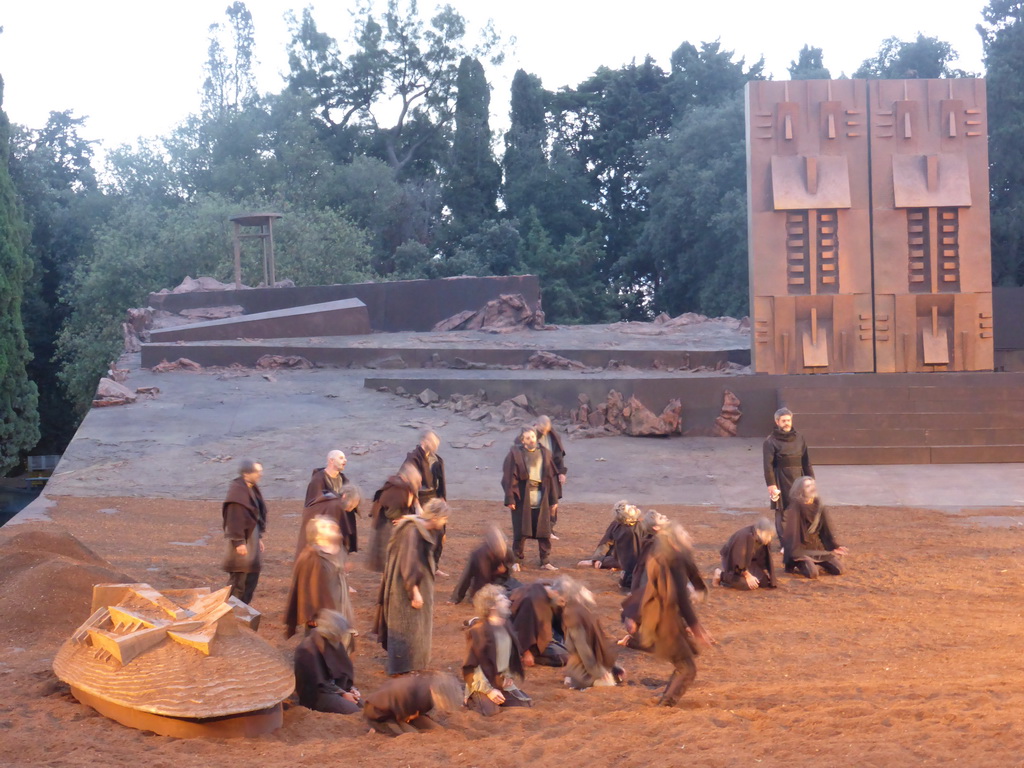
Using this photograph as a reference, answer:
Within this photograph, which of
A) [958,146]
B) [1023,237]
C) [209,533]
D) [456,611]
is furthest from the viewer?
[1023,237]

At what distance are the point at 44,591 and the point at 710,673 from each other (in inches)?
194

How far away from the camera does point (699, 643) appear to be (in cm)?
743

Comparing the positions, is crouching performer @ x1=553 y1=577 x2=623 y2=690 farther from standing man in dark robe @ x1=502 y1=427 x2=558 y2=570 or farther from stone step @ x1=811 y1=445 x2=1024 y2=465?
stone step @ x1=811 y1=445 x2=1024 y2=465

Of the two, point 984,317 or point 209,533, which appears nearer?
point 209,533

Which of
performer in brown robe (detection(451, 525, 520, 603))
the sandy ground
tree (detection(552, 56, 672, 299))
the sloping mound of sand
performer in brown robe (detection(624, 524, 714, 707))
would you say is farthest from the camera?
tree (detection(552, 56, 672, 299))

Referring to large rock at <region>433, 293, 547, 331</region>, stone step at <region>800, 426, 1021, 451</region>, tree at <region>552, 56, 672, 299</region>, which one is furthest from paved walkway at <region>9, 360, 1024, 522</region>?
tree at <region>552, 56, 672, 299</region>

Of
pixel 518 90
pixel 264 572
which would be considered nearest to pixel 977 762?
pixel 264 572

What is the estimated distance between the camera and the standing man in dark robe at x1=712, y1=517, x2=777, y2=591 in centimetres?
995

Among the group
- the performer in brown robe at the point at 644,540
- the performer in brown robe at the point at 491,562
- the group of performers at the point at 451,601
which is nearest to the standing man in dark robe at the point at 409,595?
the group of performers at the point at 451,601

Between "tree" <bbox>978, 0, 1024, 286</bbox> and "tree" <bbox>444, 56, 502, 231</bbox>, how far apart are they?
18142 mm

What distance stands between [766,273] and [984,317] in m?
3.44

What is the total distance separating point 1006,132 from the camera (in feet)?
101

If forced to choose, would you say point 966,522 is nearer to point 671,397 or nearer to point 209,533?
point 671,397

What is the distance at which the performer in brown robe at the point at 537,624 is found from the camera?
8.09m
